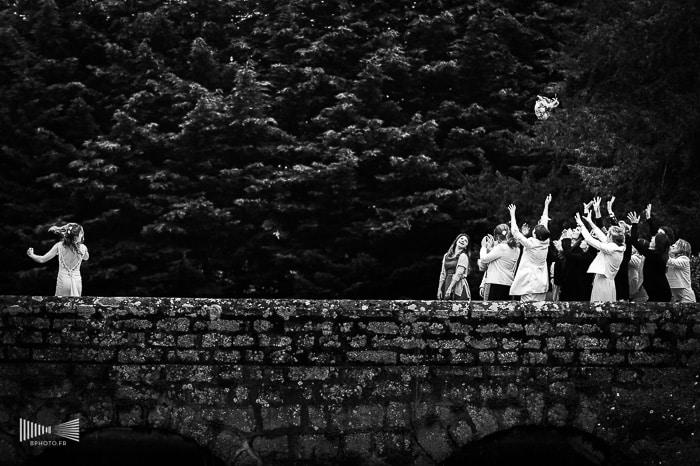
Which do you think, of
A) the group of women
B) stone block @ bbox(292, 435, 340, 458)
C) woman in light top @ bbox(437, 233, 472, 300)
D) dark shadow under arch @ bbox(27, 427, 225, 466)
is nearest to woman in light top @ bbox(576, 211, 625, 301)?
the group of women

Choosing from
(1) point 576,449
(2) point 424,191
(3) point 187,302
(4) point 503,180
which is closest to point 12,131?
(2) point 424,191

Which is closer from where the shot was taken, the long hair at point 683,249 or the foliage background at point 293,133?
the long hair at point 683,249

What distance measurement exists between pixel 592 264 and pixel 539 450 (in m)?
2.73

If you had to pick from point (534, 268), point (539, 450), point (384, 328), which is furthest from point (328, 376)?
point (534, 268)

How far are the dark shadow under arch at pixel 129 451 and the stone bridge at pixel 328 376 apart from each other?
0.17 m

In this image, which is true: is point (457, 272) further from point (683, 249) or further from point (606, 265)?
point (606, 265)

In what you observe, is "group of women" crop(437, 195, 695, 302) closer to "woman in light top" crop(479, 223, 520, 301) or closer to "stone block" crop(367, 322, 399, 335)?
"woman in light top" crop(479, 223, 520, 301)

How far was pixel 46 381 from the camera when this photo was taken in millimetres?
Result: 11789

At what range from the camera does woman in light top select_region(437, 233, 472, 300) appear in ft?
58.4

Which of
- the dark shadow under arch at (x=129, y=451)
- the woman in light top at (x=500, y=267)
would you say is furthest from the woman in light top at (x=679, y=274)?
the dark shadow under arch at (x=129, y=451)

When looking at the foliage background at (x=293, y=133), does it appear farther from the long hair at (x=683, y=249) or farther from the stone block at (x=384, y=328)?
the stone block at (x=384, y=328)

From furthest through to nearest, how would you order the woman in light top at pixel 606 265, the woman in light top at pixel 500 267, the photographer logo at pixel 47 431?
the woman in light top at pixel 500 267, the woman in light top at pixel 606 265, the photographer logo at pixel 47 431

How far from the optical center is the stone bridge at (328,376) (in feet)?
38.5

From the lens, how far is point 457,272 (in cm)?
1780
